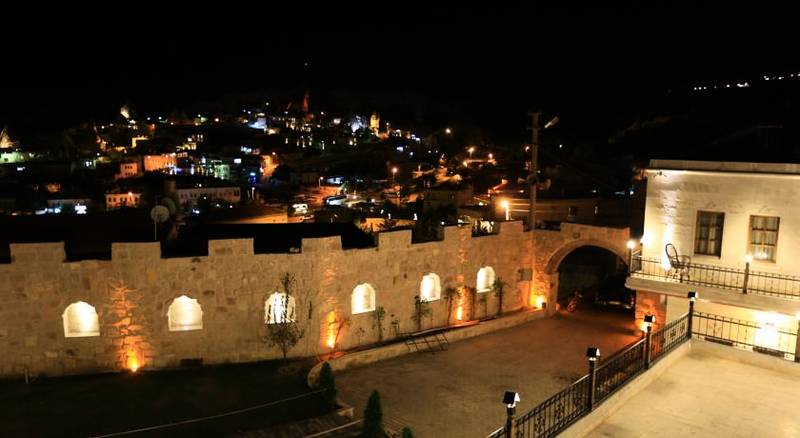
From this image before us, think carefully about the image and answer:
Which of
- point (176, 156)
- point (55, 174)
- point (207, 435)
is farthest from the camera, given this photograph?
point (176, 156)

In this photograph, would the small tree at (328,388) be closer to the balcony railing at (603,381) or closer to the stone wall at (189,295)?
the stone wall at (189,295)

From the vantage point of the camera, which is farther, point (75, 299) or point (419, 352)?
point (419, 352)

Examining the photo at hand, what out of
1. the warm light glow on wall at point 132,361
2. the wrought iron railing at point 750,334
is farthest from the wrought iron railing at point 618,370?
the warm light glow on wall at point 132,361

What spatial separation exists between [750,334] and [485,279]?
7902mm

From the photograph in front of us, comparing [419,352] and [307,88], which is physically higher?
[307,88]

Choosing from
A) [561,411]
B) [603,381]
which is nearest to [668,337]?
[603,381]

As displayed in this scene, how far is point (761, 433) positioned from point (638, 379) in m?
1.81

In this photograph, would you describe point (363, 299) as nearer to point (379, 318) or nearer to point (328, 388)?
point (379, 318)

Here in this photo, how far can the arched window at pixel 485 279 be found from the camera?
19531 mm

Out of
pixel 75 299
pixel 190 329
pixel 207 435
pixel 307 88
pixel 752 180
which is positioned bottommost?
pixel 207 435

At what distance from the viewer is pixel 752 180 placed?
14.3 metres

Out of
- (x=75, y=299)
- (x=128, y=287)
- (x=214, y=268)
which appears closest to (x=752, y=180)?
(x=214, y=268)

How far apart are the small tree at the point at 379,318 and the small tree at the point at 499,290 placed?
15.5 ft

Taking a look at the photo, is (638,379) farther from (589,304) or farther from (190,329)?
(589,304)
